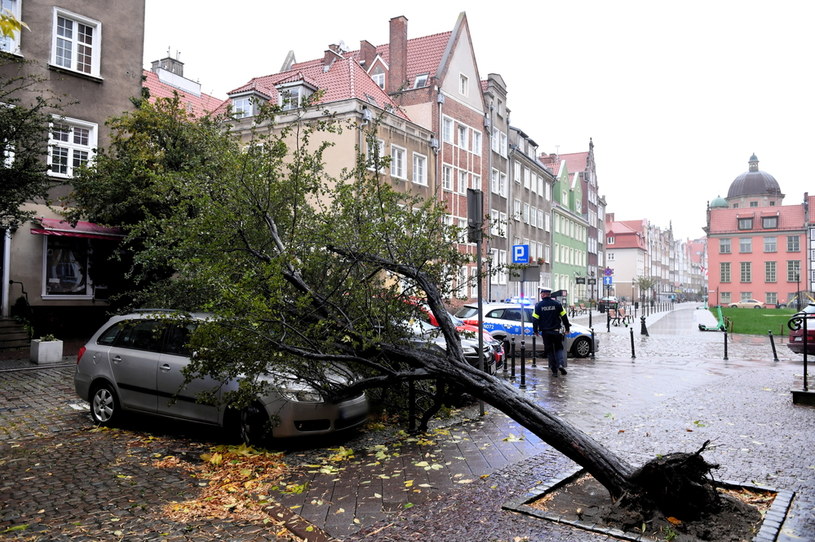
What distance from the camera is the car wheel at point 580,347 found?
18.2 metres

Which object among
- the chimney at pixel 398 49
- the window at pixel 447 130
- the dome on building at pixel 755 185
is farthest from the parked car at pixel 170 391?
the dome on building at pixel 755 185

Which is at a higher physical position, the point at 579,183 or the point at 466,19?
the point at 466,19

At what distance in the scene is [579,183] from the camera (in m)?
72.2

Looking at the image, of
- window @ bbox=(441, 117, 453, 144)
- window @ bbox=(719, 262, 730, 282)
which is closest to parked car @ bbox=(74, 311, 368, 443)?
window @ bbox=(441, 117, 453, 144)

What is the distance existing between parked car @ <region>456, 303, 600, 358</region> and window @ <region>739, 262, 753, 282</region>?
263 ft

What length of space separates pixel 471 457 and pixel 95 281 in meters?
15.0

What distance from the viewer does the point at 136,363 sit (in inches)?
313

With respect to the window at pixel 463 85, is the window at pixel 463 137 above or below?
below

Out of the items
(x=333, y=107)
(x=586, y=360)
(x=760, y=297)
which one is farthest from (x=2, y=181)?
(x=760, y=297)

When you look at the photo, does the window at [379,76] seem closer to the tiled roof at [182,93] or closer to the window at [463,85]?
the window at [463,85]

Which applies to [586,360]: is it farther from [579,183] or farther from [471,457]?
[579,183]

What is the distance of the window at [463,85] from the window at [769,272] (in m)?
65.2

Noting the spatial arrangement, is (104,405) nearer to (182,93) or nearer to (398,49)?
(182,93)

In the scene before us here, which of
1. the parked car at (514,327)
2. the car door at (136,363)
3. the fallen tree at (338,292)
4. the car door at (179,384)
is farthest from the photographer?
the parked car at (514,327)
